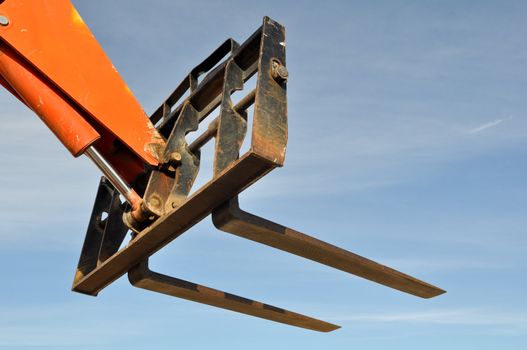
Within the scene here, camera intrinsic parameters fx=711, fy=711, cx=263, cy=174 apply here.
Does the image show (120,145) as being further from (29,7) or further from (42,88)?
(29,7)

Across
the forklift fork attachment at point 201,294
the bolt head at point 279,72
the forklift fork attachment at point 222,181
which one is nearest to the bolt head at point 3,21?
the forklift fork attachment at point 222,181

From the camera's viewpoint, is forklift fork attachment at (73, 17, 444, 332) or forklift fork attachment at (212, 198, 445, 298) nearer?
forklift fork attachment at (73, 17, 444, 332)

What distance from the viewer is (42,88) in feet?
13.7

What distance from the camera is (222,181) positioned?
3895mm

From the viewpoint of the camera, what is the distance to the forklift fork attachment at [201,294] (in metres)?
5.03

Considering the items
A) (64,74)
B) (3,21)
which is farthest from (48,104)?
(3,21)

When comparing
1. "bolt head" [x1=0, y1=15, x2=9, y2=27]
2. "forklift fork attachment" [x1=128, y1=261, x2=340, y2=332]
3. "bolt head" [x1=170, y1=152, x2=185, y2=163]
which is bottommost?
"forklift fork attachment" [x1=128, y1=261, x2=340, y2=332]

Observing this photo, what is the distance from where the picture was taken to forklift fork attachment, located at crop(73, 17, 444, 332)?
3830mm

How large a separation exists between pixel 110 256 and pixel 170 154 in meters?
1.28

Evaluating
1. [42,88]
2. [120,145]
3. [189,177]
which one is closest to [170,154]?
[189,177]

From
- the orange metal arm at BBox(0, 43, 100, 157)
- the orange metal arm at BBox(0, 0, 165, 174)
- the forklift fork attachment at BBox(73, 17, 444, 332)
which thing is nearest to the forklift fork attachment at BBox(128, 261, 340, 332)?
the forklift fork attachment at BBox(73, 17, 444, 332)

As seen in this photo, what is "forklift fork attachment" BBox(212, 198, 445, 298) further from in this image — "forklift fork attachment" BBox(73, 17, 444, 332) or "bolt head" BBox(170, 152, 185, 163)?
"bolt head" BBox(170, 152, 185, 163)

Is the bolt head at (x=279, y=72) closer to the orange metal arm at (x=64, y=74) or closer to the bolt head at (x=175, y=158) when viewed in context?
the bolt head at (x=175, y=158)

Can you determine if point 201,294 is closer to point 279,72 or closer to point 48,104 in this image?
point 48,104
